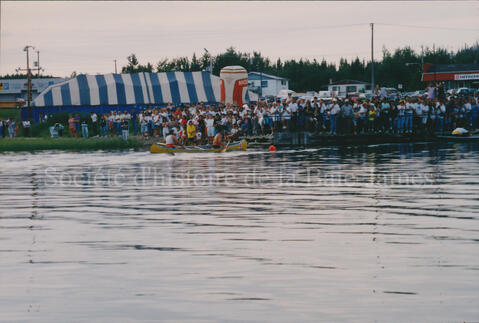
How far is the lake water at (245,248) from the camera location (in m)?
8.77

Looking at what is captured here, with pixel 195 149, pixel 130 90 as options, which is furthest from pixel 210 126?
pixel 130 90

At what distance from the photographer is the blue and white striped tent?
218 feet

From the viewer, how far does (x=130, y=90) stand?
220ft

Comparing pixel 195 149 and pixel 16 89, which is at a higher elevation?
pixel 16 89

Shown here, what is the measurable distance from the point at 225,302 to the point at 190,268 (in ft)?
6.50

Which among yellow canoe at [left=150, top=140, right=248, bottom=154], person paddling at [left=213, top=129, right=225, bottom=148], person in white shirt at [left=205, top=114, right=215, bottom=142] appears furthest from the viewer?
person in white shirt at [left=205, top=114, right=215, bottom=142]

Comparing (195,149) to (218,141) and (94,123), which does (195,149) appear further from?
(94,123)

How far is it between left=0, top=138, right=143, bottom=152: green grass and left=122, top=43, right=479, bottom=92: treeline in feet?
205

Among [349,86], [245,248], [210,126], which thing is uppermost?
[349,86]

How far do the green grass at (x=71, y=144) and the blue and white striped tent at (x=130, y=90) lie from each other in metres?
16.6

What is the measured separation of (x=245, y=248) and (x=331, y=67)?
138032mm

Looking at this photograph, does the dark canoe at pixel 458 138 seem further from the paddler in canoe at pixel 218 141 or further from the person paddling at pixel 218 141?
the person paddling at pixel 218 141

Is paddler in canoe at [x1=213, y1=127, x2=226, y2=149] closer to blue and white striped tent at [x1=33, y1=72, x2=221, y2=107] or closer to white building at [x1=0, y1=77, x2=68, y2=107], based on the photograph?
blue and white striped tent at [x1=33, y1=72, x2=221, y2=107]

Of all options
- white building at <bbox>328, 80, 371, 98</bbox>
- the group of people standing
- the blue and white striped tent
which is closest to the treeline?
white building at <bbox>328, 80, 371, 98</bbox>
